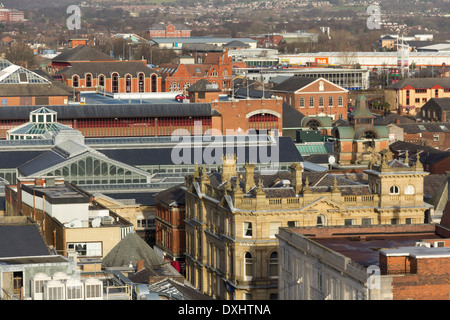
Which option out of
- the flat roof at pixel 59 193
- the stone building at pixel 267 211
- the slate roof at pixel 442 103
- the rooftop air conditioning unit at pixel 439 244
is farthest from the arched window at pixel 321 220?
the slate roof at pixel 442 103

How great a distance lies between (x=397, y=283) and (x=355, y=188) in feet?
76.5

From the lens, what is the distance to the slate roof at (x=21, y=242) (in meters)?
54.7

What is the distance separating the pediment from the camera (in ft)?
221

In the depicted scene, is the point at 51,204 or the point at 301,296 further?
the point at 51,204

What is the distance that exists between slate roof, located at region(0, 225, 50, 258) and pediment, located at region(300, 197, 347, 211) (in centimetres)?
1475

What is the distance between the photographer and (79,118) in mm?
111375

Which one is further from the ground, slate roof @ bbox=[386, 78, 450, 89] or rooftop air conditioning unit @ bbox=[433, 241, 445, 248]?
slate roof @ bbox=[386, 78, 450, 89]

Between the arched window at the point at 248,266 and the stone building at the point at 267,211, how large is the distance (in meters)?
0.05

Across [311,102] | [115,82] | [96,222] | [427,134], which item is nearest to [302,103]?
[311,102]

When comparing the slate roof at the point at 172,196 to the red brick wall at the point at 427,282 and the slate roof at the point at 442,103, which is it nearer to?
the red brick wall at the point at 427,282

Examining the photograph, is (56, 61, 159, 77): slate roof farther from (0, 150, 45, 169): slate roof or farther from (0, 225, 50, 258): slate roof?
(0, 225, 50, 258): slate roof

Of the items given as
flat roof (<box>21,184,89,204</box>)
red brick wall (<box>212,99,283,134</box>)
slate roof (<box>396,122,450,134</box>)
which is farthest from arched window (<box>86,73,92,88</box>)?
flat roof (<box>21,184,89,204</box>)

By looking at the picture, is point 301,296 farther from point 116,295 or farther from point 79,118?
point 79,118
